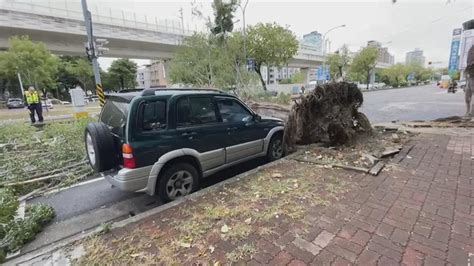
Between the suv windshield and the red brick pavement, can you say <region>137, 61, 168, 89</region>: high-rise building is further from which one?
the red brick pavement

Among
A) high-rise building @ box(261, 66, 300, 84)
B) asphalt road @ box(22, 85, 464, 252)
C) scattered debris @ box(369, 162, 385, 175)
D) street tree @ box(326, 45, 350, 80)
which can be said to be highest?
street tree @ box(326, 45, 350, 80)

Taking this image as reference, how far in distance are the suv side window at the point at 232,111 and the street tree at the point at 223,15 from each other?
11.7 meters

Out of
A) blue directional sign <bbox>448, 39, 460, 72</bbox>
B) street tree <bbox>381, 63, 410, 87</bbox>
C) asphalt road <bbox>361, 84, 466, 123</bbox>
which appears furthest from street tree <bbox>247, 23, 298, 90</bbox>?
street tree <bbox>381, 63, 410, 87</bbox>

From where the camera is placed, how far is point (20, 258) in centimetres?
255

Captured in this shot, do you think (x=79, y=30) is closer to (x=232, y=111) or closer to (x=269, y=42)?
(x=269, y=42)

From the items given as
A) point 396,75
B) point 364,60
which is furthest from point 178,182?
point 396,75

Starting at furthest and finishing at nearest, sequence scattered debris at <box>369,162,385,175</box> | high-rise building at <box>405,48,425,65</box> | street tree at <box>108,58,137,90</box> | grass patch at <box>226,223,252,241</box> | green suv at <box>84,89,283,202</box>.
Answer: high-rise building at <box>405,48,425,65</box> → street tree at <box>108,58,137,90</box> → scattered debris at <box>369,162,385,175</box> → green suv at <box>84,89,283,202</box> → grass patch at <box>226,223,252,241</box>

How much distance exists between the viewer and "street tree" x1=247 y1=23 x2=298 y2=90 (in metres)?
25.7

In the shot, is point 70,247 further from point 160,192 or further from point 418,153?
point 418,153

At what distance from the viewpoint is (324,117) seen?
18.3 feet

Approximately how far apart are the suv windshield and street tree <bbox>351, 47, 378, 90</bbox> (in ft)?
178

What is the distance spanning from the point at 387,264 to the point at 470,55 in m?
9.62

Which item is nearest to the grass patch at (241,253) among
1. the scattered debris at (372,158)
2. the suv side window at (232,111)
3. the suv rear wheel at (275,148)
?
the suv side window at (232,111)

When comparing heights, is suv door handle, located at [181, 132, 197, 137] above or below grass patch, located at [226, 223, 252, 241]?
above
